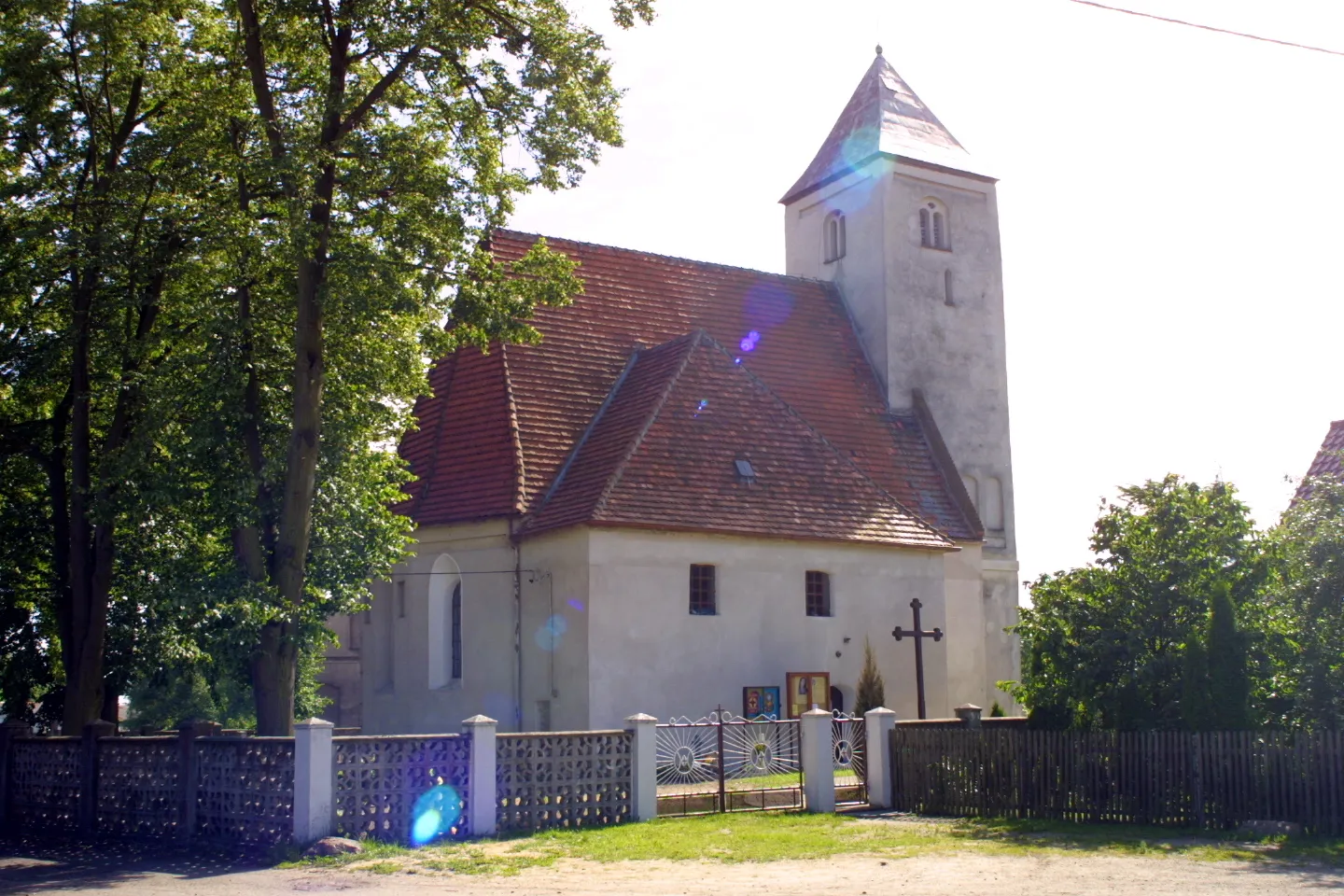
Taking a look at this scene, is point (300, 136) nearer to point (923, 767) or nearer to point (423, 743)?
point (423, 743)

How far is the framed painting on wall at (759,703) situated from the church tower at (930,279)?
8.32m

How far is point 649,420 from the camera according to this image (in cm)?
2594

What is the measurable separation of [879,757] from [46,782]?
1160 cm

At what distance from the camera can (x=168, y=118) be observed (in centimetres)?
2077

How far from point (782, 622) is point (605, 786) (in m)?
9.04

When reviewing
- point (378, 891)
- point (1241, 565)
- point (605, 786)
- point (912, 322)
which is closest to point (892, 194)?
point (912, 322)

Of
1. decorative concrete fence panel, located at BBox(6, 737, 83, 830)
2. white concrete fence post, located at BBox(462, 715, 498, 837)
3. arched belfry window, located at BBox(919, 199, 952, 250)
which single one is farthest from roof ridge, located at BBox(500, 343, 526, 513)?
arched belfry window, located at BBox(919, 199, 952, 250)

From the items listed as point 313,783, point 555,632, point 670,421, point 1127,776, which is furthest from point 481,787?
point 670,421

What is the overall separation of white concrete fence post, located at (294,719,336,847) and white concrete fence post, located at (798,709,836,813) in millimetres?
6569

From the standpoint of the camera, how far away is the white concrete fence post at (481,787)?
1630cm

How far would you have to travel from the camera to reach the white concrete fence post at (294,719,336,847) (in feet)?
50.8

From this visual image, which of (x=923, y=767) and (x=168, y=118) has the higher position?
(x=168, y=118)

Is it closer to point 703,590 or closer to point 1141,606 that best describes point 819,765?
point 1141,606

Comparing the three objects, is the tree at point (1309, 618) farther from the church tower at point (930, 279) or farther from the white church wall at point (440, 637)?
the church tower at point (930, 279)
